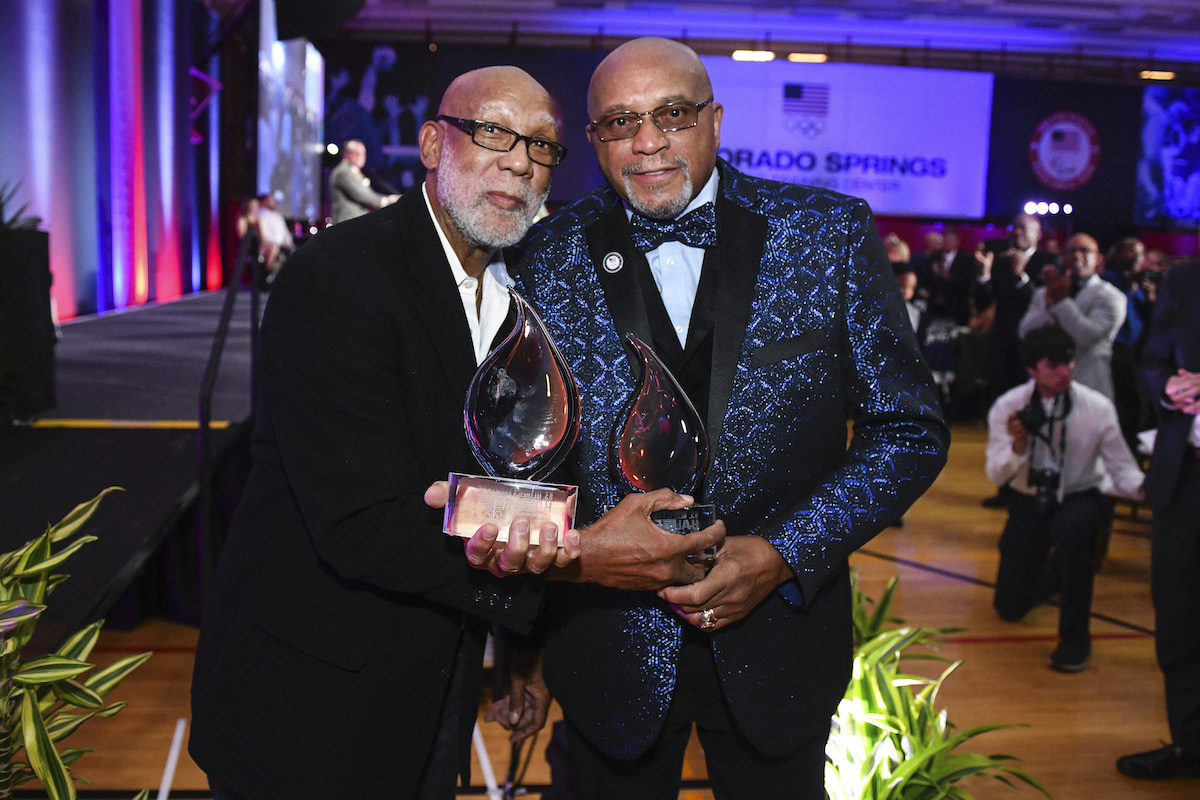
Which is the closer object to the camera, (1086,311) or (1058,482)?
(1058,482)

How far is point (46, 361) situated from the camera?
4.41 metres

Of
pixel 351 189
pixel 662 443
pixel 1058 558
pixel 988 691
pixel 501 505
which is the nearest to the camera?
pixel 501 505

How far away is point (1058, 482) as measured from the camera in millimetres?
4129

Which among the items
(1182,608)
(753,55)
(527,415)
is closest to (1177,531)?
(1182,608)

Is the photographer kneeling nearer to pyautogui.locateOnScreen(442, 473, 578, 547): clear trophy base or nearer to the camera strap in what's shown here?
the camera strap

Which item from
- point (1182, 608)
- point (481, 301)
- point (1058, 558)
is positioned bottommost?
point (1058, 558)

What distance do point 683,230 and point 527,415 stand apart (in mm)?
476

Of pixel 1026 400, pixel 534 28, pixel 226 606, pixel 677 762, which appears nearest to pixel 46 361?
pixel 226 606

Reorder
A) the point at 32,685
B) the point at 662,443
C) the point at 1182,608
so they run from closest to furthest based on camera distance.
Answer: the point at 662,443 → the point at 32,685 → the point at 1182,608

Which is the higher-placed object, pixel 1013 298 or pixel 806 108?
pixel 806 108

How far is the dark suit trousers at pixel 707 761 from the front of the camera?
1.53 metres

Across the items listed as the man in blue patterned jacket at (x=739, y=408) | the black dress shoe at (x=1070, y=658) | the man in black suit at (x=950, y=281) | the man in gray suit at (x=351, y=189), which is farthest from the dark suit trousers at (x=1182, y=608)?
the man in black suit at (x=950, y=281)

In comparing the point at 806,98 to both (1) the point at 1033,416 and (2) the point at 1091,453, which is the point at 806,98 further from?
(2) the point at 1091,453

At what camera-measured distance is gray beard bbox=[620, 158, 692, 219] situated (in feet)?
4.97
